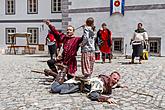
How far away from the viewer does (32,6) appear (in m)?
29.0

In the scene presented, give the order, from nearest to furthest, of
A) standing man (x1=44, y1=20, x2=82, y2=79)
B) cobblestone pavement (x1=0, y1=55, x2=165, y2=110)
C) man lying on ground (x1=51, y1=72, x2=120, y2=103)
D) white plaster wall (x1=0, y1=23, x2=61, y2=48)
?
cobblestone pavement (x1=0, y1=55, x2=165, y2=110)
man lying on ground (x1=51, y1=72, x2=120, y2=103)
standing man (x1=44, y1=20, x2=82, y2=79)
white plaster wall (x1=0, y1=23, x2=61, y2=48)

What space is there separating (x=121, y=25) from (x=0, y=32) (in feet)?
46.8

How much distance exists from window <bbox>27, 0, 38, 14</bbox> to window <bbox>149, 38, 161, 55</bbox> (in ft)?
41.5

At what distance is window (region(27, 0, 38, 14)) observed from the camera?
2873 centimetres

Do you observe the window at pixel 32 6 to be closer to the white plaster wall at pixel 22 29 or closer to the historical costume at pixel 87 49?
the white plaster wall at pixel 22 29

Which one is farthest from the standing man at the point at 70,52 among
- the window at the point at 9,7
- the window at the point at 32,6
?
the window at the point at 9,7

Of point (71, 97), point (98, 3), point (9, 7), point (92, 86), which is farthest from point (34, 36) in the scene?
point (92, 86)

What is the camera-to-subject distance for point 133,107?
6.10 m

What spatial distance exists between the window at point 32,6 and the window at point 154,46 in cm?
1264

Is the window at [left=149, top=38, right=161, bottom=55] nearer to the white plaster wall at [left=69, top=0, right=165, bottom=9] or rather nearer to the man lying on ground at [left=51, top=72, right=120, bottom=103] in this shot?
the white plaster wall at [left=69, top=0, right=165, bottom=9]

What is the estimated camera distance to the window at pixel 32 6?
28.7 metres

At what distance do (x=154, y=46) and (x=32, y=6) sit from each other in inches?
528

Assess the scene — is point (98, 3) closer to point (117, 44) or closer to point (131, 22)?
point (131, 22)

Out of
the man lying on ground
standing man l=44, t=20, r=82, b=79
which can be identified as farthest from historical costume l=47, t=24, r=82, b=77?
the man lying on ground
